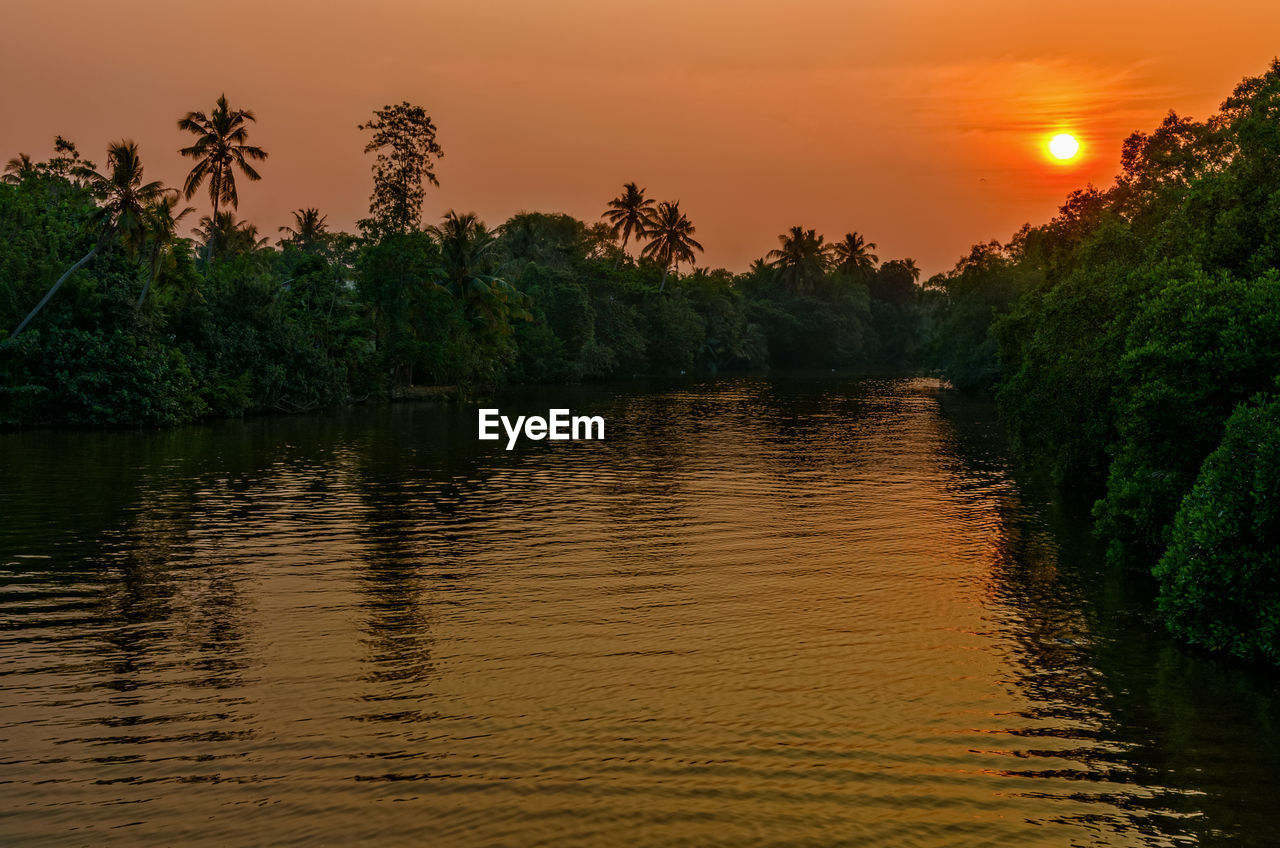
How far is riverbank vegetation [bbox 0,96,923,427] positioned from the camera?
4800 cm

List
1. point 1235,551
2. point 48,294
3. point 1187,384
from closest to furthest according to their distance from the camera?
1. point 1235,551
2. point 1187,384
3. point 48,294

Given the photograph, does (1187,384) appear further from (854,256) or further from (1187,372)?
(854,256)

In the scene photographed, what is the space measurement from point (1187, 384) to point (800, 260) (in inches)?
5291

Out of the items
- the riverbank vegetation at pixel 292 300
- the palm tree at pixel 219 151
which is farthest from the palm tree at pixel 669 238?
the palm tree at pixel 219 151

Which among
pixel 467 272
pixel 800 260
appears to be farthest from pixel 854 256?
pixel 467 272

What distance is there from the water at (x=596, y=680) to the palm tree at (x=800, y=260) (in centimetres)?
12136

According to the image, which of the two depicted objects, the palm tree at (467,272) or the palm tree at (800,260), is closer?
the palm tree at (467,272)

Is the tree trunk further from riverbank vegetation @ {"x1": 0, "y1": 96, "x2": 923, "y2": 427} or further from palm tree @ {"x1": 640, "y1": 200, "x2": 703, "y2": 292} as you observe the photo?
palm tree @ {"x1": 640, "y1": 200, "x2": 703, "y2": 292}

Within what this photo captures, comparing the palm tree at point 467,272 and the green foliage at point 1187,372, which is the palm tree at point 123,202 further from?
the green foliage at point 1187,372

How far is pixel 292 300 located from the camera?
6450 centimetres

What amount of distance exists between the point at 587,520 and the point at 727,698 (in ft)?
45.1

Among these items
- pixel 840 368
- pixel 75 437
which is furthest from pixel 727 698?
pixel 840 368

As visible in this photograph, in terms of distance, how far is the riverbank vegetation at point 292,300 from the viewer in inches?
1890

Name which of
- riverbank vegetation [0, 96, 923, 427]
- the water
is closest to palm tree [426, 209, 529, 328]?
riverbank vegetation [0, 96, 923, 427]
